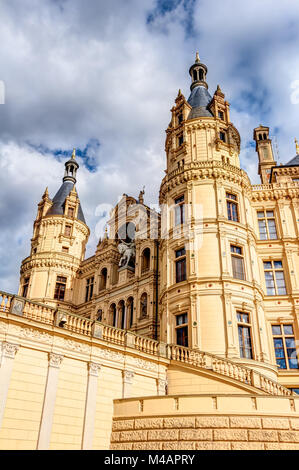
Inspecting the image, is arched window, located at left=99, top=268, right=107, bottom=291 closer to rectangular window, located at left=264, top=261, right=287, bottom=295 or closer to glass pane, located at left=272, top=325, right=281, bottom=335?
rectangular window, located at left=264, top=261, right=287, bottom=295

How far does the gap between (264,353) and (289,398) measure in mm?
12092

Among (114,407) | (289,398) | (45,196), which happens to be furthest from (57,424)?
(45,196)

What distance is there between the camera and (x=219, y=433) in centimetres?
1439

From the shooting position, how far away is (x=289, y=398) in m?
15.0

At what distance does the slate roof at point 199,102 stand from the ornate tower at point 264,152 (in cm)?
766

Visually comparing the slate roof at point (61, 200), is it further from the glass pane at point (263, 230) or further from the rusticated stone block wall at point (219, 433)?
the rusticated stone block wall at point (219, 433)

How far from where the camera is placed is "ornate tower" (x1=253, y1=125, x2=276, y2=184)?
1660 inches

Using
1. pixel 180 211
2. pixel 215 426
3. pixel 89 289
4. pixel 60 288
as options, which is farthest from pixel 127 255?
pixel 215 426

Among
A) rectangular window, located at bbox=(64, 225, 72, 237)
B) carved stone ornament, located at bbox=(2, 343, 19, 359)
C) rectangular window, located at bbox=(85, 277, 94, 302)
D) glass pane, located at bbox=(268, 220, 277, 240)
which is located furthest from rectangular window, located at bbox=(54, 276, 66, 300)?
carved stone ornament, located at bbox=(2, 343, 19, 359)

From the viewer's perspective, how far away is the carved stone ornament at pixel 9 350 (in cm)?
1681

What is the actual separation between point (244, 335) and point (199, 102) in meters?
22.8

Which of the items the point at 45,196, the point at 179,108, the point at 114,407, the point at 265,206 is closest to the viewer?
the point at 114,407

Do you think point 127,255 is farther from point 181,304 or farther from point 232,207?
point 181,304

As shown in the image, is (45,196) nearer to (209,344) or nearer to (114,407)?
(209,344)
